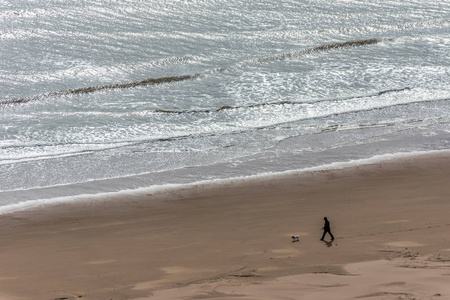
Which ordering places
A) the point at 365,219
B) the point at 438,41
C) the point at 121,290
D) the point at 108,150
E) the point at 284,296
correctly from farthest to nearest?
the point at 438,41 → the point at 108,150 → the point at 365,219 → the point at 121,290 → the point at 284,296

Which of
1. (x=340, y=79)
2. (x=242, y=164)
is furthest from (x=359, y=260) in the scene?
(x=340, y=79)

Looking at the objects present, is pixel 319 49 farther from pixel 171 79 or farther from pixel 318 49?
pixel 171 79

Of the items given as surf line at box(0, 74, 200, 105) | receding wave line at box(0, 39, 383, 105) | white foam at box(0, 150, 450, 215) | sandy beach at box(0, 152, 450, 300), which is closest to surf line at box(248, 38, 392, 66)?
receding wave line at box(0, 39, 383, 105)

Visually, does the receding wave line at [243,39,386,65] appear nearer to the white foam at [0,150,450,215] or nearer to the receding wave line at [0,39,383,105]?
the receding wave line at [0,39,383,105]

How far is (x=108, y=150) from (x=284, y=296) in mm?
8063

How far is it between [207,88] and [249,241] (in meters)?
9.81

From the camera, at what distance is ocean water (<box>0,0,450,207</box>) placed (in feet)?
48.8

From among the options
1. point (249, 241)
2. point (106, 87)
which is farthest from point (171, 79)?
point (249, 241)

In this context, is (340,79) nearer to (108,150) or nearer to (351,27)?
(351,27)

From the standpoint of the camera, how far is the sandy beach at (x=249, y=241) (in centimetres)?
941

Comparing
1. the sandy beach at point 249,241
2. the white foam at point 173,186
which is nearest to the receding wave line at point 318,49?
the white foam at point 173,186

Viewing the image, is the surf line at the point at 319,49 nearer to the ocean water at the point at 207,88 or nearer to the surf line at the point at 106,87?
the ocean water at the point at 207,88

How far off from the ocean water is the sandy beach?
43.9 inches

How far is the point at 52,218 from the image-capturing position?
40.1 feet
